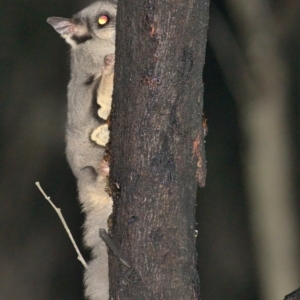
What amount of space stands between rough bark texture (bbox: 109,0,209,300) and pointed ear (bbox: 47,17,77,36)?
174cm

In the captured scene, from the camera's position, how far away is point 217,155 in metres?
6.25

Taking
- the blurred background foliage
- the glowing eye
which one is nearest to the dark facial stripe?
the glowing eye

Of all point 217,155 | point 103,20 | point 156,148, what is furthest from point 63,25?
point 217,155

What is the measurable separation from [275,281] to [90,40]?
2.35 metres

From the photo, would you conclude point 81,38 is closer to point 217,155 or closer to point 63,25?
point 63,25

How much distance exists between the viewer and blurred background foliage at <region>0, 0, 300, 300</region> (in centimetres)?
473

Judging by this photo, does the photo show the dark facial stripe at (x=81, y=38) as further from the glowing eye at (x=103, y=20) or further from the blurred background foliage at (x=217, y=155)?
the blurred background foliage at (x=217, y=155)

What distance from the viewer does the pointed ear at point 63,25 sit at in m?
3.47

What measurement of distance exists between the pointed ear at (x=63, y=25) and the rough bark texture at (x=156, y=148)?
1.74 m

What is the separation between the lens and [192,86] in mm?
1745

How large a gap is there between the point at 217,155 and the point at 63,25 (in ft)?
10.1

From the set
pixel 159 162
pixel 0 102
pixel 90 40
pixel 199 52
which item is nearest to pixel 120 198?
pixel 159 162

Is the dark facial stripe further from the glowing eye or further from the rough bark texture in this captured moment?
the rough bark texture

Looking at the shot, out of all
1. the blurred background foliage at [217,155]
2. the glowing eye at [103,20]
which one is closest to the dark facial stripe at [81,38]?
the glowing eye at [103,20]
